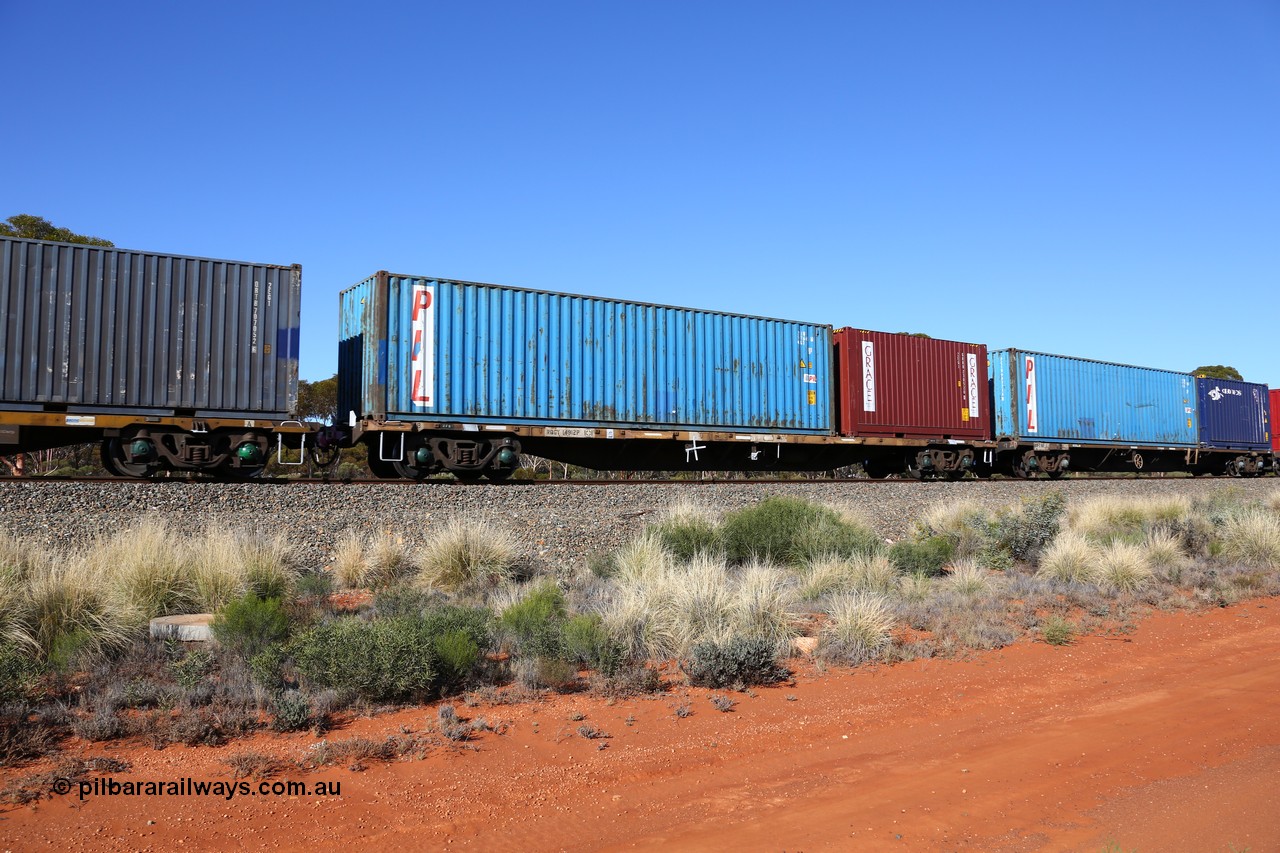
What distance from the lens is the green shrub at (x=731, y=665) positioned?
6492 mm

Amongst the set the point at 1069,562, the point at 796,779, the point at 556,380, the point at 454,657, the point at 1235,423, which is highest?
the point at 556,380

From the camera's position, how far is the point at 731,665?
6508 millimetres

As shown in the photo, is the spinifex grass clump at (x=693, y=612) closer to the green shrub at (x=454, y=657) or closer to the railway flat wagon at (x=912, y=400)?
the green shrub at (x=454, y=657)

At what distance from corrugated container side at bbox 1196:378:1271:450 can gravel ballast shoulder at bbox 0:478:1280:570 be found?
71.1ft

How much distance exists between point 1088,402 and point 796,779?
24.1 meters

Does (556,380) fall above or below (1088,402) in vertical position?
below

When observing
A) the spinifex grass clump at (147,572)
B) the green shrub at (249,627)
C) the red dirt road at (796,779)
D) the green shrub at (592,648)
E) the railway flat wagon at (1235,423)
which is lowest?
the red dirt road at (796,779)

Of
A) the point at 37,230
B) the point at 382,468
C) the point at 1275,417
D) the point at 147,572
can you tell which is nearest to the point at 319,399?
the point at 37,230

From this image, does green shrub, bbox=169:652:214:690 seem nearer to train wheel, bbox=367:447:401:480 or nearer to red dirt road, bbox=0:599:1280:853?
red dirt road, bbox=0:599:1280:853

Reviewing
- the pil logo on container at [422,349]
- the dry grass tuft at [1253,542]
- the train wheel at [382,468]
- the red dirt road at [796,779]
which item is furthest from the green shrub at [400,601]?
the dry grass tuft at [1253,542]

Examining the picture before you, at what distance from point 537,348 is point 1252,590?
11112 mm

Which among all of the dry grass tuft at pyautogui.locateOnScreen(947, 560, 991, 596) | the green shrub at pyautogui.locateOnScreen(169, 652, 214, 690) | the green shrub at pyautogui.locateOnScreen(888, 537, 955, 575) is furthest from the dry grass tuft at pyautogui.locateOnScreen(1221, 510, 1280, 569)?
the green shrub at pyautogui.locateOnScreen(169, 652, 214, 690)

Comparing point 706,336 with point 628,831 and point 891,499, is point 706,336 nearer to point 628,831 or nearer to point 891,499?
point 891,499

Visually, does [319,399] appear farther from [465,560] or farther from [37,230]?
[465,560]
